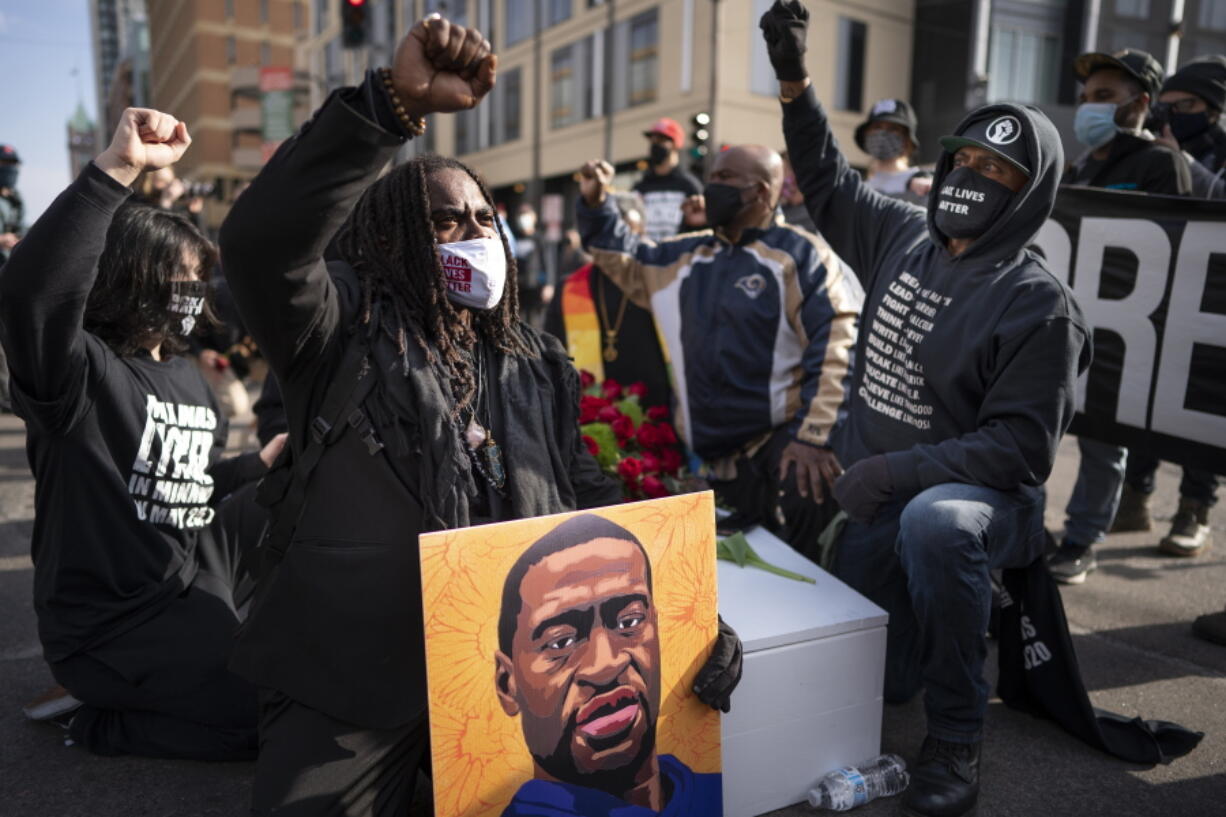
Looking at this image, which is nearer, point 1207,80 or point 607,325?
point 607,325

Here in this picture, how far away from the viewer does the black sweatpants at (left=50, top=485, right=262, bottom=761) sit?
2.45m

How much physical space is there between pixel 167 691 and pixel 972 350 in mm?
2478

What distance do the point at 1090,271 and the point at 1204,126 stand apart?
1.68m

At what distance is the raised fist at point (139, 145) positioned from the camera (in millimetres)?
1856

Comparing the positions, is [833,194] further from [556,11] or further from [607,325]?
[556,11]

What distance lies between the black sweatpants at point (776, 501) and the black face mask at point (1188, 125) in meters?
3.12

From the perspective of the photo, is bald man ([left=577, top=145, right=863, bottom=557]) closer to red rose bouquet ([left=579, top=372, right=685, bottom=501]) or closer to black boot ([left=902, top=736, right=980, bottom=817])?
red rose bouquet ([left=579, top=372, right=685, bottom=501])

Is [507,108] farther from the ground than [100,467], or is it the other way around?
[507,108]

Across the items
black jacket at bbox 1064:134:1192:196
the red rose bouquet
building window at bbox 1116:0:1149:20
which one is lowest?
the red rose bouquet

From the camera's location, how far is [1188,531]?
4367 mm

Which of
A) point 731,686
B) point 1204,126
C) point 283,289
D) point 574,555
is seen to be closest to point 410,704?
point 574,555

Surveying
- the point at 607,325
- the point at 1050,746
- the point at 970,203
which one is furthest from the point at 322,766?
the point at 607,325

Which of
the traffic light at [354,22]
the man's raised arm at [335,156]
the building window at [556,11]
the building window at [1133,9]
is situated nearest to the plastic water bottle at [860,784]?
the man's raised arm at [335,156]

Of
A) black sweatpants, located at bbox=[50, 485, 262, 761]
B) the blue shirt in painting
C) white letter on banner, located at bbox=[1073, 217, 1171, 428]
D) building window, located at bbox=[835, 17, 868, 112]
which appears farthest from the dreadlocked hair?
building window, located at bbox=[835, 17, 868, 112]
